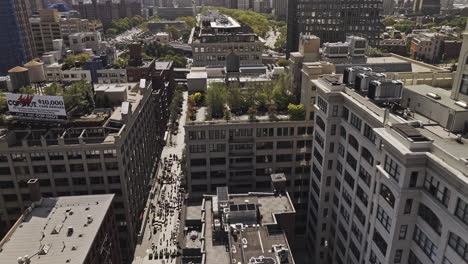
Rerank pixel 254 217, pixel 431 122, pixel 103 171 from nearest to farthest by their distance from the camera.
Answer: pixel 431 122, pixel 254 217, pixel 103 171

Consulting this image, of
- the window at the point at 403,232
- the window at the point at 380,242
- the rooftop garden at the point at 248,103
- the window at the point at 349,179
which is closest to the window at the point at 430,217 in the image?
the window at the point at 403,232

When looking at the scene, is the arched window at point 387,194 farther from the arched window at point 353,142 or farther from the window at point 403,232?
the arched window at point 353,142

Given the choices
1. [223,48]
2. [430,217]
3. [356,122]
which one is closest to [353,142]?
[356,122]

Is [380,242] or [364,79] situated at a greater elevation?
[364,79]

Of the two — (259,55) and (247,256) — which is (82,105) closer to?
(247,256)

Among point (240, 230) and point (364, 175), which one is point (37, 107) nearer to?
point (240, 230)

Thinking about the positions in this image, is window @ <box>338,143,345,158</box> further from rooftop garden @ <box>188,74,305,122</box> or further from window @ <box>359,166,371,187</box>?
rooftop garden @ <box>188,74,305,122</box>

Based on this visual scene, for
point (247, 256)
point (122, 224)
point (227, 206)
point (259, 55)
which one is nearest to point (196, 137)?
point (227, 206)
